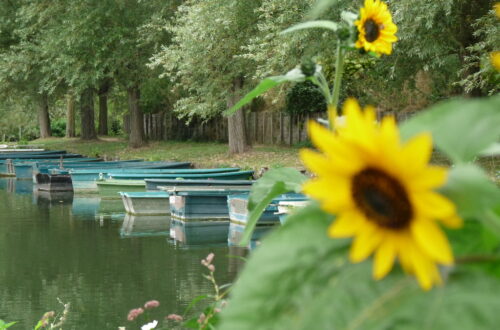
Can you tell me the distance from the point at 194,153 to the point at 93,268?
16724 mm

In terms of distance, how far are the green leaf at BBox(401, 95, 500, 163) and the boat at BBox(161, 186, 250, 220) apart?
60.7ft

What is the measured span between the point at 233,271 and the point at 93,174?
13.9 meters

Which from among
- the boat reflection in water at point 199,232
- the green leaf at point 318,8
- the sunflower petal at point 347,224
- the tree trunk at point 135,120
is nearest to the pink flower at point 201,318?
the green leaf at point 318,8

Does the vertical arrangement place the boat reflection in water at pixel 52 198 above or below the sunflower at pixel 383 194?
below

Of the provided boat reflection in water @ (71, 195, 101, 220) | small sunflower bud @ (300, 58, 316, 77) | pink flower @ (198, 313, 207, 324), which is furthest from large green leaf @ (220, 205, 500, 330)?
boat reflection in water @ (71, 195, 101, 220)

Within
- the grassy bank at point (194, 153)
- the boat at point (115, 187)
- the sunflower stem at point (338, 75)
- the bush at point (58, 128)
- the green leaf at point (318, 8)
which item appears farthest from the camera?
the bush at point (58, 128)

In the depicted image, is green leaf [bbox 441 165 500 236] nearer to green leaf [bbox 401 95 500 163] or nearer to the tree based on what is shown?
green leaf [bbox 401 95 500 163]

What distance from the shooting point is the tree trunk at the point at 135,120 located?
33500mm

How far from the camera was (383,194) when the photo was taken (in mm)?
654

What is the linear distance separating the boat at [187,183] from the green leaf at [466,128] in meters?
20.1

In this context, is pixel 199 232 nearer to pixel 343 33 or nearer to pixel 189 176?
pixel 189 176

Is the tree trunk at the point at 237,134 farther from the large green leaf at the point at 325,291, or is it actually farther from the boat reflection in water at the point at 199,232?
the large green leaf at the point at 325,291

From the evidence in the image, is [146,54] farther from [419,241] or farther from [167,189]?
[419,241]

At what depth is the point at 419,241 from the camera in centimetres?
59
